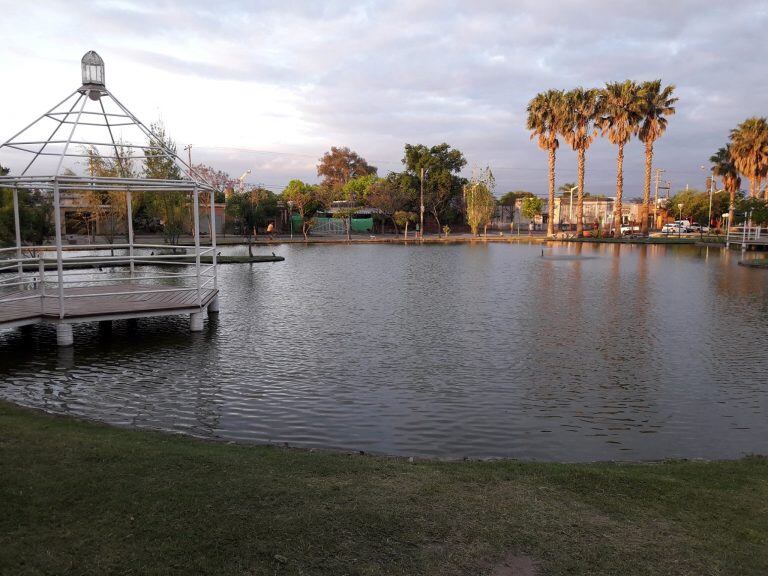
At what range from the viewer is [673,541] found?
494 centimetres

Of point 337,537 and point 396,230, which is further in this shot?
point 396,230

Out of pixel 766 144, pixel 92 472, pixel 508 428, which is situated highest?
pixel 766 144

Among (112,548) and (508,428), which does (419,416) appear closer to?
(508,428)

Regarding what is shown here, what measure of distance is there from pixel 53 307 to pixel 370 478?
10999 mm

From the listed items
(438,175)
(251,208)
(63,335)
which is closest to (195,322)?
(63,335)

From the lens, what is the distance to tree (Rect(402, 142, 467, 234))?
7725 centimetres

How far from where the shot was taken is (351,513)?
5.27 metres

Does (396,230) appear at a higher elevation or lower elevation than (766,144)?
lower

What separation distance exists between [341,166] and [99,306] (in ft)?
325

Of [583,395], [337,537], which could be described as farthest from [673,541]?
[583,395]

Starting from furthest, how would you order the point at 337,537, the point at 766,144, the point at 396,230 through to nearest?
the point at 396,230 → the point at 766,144 → the point at 337,537

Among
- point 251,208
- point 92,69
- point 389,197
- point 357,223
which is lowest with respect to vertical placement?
point 357,223

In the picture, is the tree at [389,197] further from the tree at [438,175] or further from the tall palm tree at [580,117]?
the tall palm tree at [580,117]

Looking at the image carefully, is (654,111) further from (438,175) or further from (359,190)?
(359,190)
